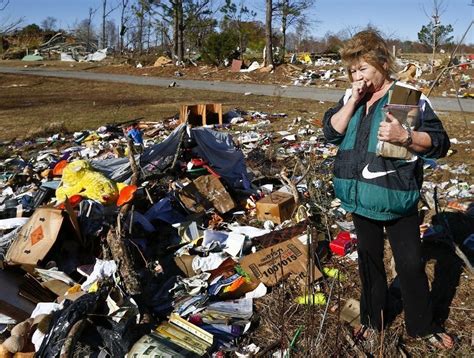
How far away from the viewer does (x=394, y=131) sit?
203cm

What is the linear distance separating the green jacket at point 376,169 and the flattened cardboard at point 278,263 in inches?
45.2

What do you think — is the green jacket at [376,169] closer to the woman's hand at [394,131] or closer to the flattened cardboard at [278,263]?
the woman's hand at [394,131]

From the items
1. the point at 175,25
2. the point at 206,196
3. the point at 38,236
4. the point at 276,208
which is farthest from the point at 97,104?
the point at 175,25

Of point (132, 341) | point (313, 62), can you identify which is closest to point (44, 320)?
point (132, 341)

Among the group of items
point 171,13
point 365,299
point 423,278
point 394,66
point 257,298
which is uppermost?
point 171,13

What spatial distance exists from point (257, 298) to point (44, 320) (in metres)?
1.36

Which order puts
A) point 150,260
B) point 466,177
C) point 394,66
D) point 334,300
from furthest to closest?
point 466,177 < point 150,260 < point 334,300 < point 394,66

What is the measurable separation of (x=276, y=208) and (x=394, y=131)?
2.59 metres

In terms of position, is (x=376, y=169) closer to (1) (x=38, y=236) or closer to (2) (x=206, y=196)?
(1) (x=38, y=236)

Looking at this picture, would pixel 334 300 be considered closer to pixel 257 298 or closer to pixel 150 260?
pixel 257 298

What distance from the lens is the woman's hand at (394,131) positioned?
2.03 meters

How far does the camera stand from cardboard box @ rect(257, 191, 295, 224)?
458 centimetres

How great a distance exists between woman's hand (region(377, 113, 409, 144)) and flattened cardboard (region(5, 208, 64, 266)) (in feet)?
8.42

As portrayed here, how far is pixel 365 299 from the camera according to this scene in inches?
105
